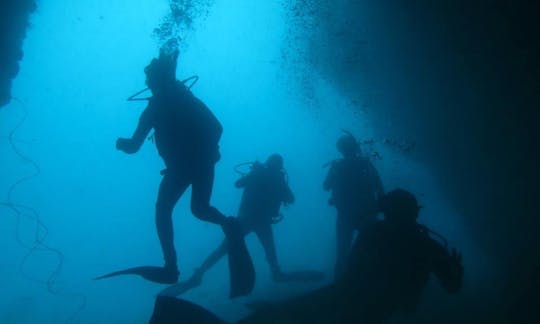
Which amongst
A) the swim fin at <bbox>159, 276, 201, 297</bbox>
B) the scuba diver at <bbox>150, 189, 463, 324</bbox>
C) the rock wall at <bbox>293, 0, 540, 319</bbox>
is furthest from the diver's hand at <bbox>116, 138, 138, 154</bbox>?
the rock wall at <bbox>293, 0, 540, 319</bbox>

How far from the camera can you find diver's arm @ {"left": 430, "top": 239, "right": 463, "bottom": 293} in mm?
3990

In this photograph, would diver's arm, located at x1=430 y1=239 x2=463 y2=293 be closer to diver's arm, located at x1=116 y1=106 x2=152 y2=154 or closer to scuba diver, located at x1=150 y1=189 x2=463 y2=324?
scuba diver, located at x1=150 y1=189 x2=463 y2=324

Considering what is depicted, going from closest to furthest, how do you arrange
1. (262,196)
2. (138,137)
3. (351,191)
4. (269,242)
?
(138,137), (351,191), (262,196), (269,242)

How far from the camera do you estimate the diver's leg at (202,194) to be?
4039mm

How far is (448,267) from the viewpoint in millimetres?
4066

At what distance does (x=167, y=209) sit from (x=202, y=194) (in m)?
0.44

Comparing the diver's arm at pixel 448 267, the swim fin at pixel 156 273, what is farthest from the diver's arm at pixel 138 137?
the diver's arm at pixel 448 267

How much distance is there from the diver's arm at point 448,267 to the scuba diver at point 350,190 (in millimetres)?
3519

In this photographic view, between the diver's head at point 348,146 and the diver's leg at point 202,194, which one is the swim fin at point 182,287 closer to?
the diver's head at point 348,146

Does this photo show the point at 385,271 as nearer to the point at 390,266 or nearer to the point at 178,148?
the point at 390,266

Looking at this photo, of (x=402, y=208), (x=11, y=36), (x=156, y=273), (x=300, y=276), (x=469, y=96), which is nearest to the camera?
(x=156, y=273)

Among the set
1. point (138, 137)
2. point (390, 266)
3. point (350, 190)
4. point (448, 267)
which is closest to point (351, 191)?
point (350, 190)

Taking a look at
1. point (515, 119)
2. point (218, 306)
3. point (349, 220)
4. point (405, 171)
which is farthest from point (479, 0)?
point (405, 171)

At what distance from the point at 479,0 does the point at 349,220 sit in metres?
6.28
